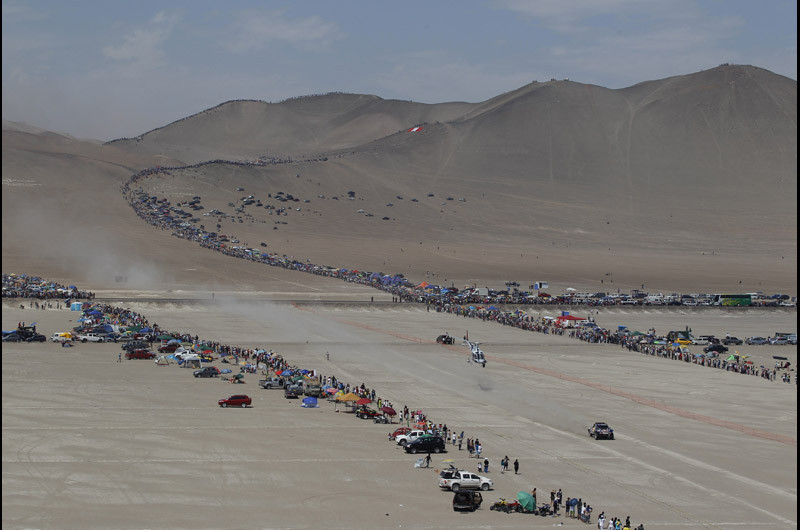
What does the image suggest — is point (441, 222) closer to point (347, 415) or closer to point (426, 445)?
point (347, 415)

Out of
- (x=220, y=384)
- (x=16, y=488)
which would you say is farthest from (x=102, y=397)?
(x=16, y=488)

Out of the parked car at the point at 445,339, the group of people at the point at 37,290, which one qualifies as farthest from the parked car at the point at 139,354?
the group of people at the point at 37,290

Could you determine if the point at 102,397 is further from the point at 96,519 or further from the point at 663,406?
the point at 663,406

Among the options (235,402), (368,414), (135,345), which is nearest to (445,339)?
(135,345)

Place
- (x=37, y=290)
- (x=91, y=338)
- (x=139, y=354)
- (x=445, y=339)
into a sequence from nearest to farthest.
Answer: (x=139, y=354)
(x=91, y=338)
(x=445, y=339)
(x=37, y=290)

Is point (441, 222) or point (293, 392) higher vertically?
point (441, 222)

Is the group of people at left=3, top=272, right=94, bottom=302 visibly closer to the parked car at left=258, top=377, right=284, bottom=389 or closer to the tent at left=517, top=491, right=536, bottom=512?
the parked car at left=258, top=377, right=284, bottom=389
